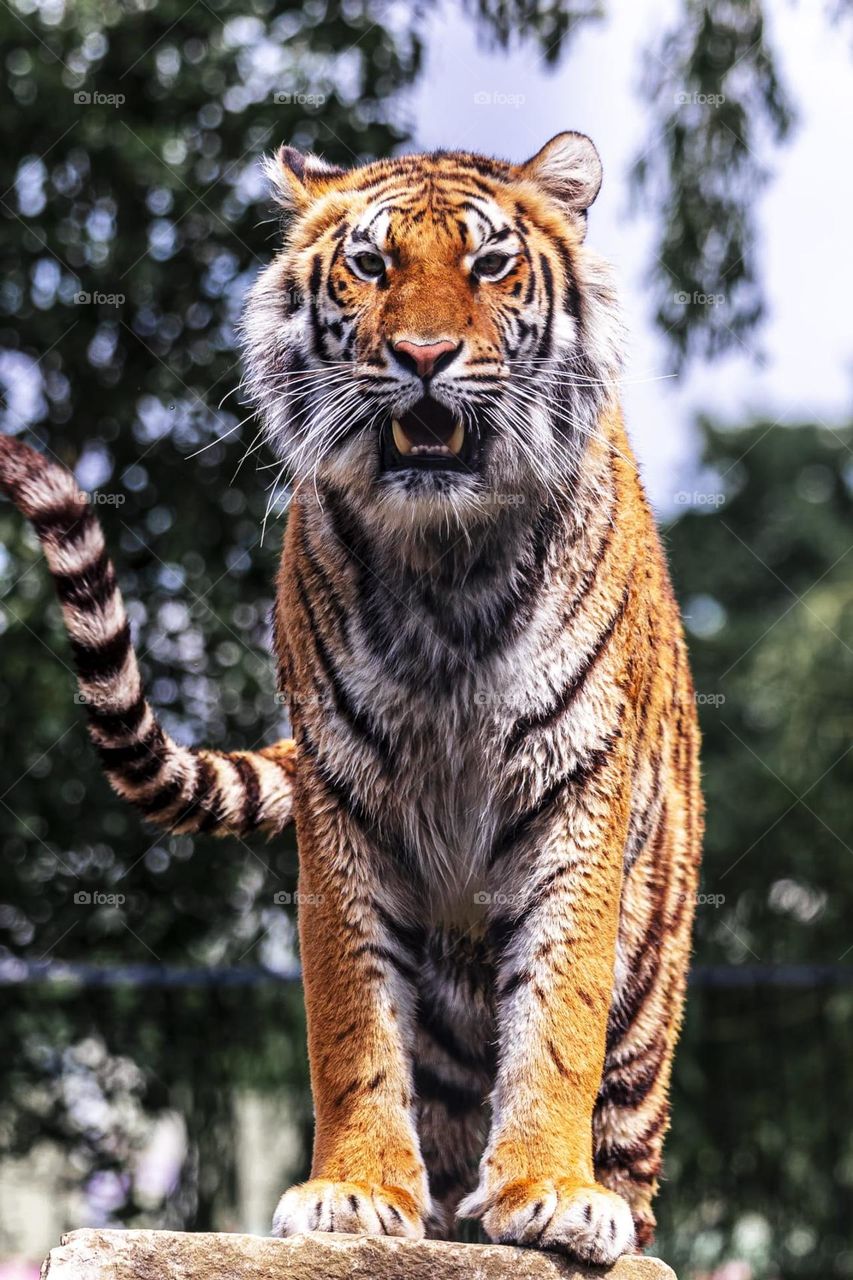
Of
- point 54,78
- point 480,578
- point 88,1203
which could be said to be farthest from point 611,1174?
point 54,78

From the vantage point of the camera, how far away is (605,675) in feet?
10.2

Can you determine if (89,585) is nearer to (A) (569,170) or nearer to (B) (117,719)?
(B) (117,719)

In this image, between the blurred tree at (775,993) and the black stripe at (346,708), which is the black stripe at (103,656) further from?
the blurred tree at (775,993)

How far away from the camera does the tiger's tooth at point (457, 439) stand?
9.53ft

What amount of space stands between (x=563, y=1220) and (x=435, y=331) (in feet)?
5.15

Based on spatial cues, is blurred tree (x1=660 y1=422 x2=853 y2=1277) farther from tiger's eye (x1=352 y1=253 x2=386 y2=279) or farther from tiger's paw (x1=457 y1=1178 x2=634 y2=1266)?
tiger's paw (x1=457 y1=1178 x2=634 y2=1266)

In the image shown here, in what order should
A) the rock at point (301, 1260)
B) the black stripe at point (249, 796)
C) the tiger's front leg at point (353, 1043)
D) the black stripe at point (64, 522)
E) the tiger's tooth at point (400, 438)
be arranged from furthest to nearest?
the black stripe at point (249, 796), the black stripe at point (64, 522), the tiger's tooth at point (400, 438), the tiger's front leg at point (353, 1043), the rock at point (301, 1260)

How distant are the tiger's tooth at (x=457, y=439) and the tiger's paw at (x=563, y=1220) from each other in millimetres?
1329

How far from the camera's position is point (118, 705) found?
10.9 ft

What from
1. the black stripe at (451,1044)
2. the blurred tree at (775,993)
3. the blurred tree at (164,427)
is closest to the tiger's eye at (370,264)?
the black stripe at (451,1044)

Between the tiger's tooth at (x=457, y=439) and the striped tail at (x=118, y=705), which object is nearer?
the tiger's tooth at (x=457, y=439)

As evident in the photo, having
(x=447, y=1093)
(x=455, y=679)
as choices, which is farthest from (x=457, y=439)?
(x=447, y=1093)

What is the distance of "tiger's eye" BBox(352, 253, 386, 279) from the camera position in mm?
2982

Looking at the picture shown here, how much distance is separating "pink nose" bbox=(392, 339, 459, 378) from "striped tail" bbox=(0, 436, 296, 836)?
2.67ft
